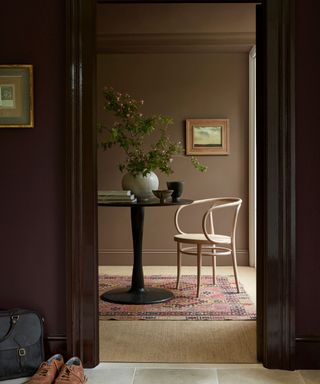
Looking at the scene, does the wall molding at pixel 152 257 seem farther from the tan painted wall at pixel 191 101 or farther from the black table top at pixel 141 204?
the black table top at pixel 141 204

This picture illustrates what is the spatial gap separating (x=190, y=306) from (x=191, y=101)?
2726mm

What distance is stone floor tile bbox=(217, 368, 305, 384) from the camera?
9.53 feet

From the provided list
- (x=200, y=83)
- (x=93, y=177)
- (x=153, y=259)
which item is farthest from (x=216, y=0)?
(x=153, y=259)

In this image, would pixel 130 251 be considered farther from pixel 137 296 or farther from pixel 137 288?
pixel 137 296

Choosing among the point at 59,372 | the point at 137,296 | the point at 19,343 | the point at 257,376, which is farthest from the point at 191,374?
the point at 137,296

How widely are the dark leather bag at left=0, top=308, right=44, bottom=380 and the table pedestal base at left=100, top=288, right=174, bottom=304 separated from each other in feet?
5.46

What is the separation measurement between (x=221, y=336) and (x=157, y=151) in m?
1.68

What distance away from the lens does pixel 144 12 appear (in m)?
5.43

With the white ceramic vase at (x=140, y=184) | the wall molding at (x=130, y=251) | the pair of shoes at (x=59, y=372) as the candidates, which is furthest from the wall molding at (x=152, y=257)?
the pair of shoes at (x=59, y=372)

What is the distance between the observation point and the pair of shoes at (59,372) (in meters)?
2.76

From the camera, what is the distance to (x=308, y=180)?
10.1 ft

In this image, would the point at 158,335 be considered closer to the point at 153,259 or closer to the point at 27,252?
the point at 27,252

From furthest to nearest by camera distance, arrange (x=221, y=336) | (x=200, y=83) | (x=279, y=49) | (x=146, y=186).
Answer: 1. (x=200, y=83)
2. (x=146, y=186)
3. (x=221, y=336)
4. (x=279, y=49)

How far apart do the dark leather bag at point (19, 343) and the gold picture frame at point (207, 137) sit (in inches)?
148
